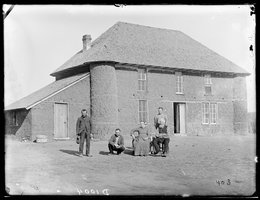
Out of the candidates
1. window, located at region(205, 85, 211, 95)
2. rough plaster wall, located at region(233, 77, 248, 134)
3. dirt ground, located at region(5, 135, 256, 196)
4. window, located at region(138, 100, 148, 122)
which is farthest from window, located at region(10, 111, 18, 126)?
rough plaster wall, located at region(233, 77, 248, 134)

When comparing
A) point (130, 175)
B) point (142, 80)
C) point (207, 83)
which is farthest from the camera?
point (207, 83)

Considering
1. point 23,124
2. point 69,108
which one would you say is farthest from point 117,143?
point 23,124

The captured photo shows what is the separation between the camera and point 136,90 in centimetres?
2002

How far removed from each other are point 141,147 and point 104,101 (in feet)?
25.2

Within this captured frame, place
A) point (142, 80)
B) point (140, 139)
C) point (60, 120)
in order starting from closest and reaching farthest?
point (140, 139) < point (60, 120) < point (142, 80)

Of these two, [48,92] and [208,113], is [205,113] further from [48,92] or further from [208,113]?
[48,92]

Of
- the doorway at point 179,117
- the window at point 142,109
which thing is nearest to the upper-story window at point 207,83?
the doorway at point 179,117

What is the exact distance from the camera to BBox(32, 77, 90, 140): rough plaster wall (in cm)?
1844

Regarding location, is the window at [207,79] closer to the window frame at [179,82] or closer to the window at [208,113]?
the window at [208,113]

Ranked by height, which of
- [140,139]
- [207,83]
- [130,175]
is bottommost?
[130,175]

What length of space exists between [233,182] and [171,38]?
14.2m

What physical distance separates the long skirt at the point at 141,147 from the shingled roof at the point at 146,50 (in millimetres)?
8421
